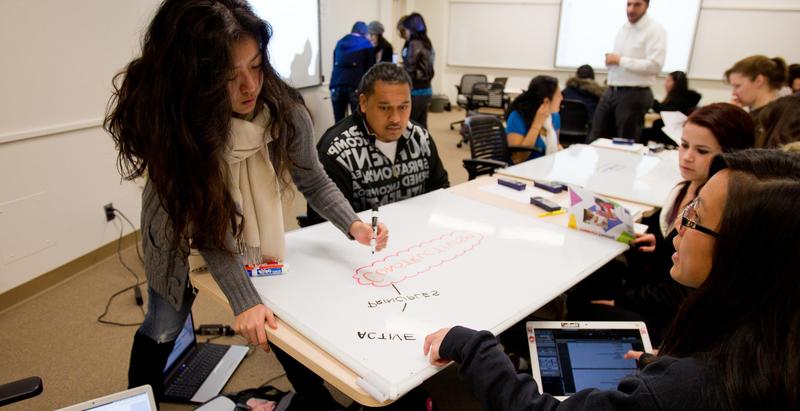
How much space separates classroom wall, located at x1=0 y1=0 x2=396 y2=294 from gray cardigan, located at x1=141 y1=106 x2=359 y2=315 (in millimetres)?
778

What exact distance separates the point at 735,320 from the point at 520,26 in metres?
8.20

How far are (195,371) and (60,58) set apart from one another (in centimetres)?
185

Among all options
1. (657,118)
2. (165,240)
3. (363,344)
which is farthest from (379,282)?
(657,118)

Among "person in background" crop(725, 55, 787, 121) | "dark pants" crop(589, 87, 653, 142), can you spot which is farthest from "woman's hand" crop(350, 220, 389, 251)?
"dark pants" crop(589, 87, 653, 142)

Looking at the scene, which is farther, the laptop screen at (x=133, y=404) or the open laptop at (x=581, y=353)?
the open laptop at (x=581, y=353)

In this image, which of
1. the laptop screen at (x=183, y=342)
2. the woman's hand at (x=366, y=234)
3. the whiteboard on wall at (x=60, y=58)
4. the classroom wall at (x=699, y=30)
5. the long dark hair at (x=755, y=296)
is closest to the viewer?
the long dark hair at (x=755, y=296)

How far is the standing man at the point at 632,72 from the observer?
3787 mm

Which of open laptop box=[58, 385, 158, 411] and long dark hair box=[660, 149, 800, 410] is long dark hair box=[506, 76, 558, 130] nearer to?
long dark hair box=[660, 149, 800, 410]

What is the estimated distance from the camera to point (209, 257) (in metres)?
1.18

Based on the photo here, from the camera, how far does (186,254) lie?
1.21 metres

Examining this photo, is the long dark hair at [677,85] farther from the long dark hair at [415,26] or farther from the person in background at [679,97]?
the long dark hair at [415,26]

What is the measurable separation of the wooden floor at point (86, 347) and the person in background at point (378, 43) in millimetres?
3224

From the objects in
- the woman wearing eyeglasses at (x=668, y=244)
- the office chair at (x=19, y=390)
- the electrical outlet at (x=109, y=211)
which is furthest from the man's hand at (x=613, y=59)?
the office chair at (x=19, y=390)

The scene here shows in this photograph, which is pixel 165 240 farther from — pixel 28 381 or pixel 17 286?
pixel 17 286
